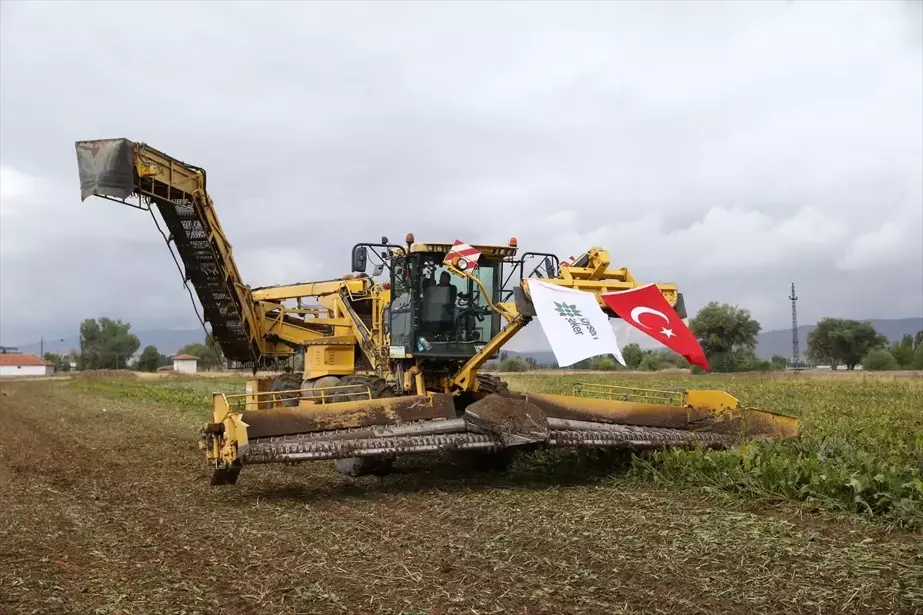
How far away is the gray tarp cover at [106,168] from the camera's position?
11.4 metres

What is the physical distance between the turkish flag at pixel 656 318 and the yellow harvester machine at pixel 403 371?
26cm

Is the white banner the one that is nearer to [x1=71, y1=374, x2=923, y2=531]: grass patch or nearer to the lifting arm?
the lifting arm

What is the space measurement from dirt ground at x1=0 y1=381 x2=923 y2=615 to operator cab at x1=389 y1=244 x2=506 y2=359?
1643mm

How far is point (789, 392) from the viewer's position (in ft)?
72.8

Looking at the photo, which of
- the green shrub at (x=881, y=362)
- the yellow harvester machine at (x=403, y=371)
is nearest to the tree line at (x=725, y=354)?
the green shrub at (x=881, y=362)

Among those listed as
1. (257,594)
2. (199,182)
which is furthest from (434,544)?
(199,182)

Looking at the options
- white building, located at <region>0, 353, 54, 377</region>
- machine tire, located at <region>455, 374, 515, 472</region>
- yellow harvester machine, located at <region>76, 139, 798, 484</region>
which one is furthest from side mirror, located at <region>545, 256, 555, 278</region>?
white building, located at <region>0, 353, 54, 377</region>

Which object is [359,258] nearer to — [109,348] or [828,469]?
[828,469]

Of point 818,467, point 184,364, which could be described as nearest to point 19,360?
point 184,364

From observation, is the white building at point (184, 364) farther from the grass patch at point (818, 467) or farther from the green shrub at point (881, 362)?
the grass patch at point (818, 467)

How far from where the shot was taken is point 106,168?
37.6 ft

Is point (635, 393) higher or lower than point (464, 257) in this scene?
lower

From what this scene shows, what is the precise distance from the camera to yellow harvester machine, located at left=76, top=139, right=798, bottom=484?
8.61 m

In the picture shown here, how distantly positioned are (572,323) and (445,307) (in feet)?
7.46
